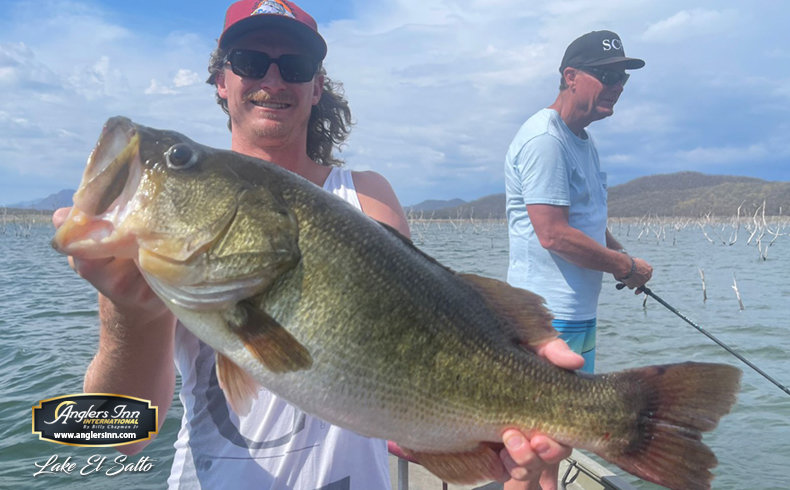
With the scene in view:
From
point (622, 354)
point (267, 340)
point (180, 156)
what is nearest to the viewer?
point (267, 340)

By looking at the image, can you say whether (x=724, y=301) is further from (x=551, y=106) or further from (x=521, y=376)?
(x=521, y=376)

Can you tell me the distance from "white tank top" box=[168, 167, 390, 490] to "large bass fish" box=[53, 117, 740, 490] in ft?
1.73

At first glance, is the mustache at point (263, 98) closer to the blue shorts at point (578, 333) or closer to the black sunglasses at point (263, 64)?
the black sunglasses at point (263, 64)

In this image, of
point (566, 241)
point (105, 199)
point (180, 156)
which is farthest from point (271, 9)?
point (566, 241)

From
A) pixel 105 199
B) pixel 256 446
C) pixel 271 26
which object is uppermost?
pixel 271 26

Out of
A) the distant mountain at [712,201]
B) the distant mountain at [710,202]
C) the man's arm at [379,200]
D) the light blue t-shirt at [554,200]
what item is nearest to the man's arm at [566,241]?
the light blue t-shirt at [554,200]

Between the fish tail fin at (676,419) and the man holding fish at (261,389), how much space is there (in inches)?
10.8

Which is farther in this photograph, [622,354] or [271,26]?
[622,354]

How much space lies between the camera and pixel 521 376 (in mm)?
1843

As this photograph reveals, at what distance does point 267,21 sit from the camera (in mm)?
2602

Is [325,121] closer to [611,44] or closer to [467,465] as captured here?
[467,465]

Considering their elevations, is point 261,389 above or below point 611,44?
below

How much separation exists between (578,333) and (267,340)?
11.1 ft

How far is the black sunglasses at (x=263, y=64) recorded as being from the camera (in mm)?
2633
